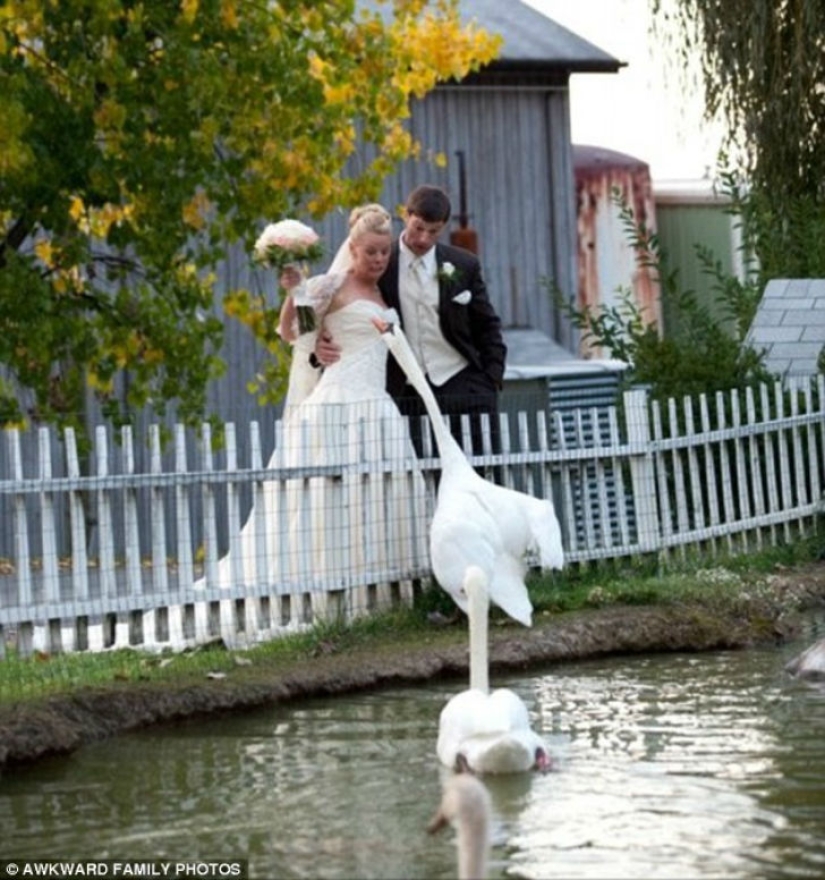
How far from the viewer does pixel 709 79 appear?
21922 millimetres

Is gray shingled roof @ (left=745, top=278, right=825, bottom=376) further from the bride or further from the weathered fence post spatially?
the bride

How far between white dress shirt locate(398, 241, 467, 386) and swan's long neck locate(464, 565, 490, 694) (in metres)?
4.28

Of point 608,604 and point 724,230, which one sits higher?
point 724,230

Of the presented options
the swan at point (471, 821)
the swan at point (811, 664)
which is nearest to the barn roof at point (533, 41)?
the swan at point (811, 664)

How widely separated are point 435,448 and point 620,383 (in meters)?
3.55

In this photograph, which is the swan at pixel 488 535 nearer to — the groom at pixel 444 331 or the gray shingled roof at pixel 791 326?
the groom at pixel 444 331

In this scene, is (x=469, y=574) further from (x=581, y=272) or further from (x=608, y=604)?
(x=581, y=272)

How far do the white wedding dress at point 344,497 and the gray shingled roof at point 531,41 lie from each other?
14.0 m

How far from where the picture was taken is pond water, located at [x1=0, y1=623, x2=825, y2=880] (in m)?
8.11

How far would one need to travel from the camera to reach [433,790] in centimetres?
923

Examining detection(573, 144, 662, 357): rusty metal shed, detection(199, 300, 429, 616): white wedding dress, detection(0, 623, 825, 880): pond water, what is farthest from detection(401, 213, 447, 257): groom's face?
detection(573, 144, 662, 357): rusty metal shed

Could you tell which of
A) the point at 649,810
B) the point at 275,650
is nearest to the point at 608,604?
the point at 275,650

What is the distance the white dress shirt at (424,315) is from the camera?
14234mm

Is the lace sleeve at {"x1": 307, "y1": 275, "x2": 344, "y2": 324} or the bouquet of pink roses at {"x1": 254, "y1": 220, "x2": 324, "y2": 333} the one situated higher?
the bouquet of pink roses at {"x1": 254, "y1": 220, "x2": 324, "y2": 333}
